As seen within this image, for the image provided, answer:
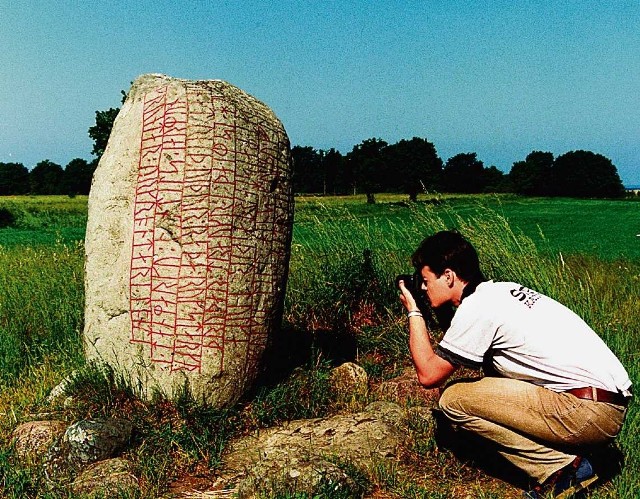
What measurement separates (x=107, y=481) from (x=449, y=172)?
130 ft

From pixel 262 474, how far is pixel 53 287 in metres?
4.41

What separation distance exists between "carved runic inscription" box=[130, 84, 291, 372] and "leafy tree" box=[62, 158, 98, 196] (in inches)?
1312

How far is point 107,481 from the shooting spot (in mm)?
3715

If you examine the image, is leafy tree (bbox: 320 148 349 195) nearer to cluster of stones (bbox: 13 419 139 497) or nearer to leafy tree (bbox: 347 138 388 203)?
leafy tree (bbox: 347 138 388 203)

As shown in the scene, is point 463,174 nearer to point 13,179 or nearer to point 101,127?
point 13,179

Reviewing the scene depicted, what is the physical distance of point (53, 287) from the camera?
23.6 feet

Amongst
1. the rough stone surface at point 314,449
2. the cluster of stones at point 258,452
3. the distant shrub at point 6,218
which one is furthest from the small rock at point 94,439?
the distant shrub at point 6,218

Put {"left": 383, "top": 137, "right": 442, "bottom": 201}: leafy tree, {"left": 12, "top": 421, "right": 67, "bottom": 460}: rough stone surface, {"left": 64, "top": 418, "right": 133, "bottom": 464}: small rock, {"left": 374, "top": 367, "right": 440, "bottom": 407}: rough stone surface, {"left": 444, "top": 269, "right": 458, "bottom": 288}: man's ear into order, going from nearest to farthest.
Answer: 1. {"left": 444, "top": 269, "right": 458, "bottom": 288}: man's ear
2. {"left": 64, "top": 418, "right": 133, "bottom": 464}: small rock
3. {"left": 12, "top": 421, "right": 67, "bottom": 460}: rough stone surface
4. {"left": 374, "top": 367, "right": 440, "bottom": 407}: rough stone surface
5. {"left": 383, "top": 137, "right": 442, "bottom": 201}: leafy tree

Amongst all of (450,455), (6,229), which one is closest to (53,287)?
(450,455)

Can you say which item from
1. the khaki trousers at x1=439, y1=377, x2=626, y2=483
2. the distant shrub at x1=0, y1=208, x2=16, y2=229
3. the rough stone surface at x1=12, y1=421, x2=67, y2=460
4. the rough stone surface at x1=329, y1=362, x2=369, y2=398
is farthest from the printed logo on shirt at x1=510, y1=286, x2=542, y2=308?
the distant shrub at x1=0, y1=208, x2=16, y2=229

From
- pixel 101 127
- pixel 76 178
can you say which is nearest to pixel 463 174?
pixel 76 178

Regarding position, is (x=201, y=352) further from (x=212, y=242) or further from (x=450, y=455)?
(x=450, y=455)

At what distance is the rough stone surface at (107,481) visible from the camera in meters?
3.61

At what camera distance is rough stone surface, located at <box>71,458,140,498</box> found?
3611mm
